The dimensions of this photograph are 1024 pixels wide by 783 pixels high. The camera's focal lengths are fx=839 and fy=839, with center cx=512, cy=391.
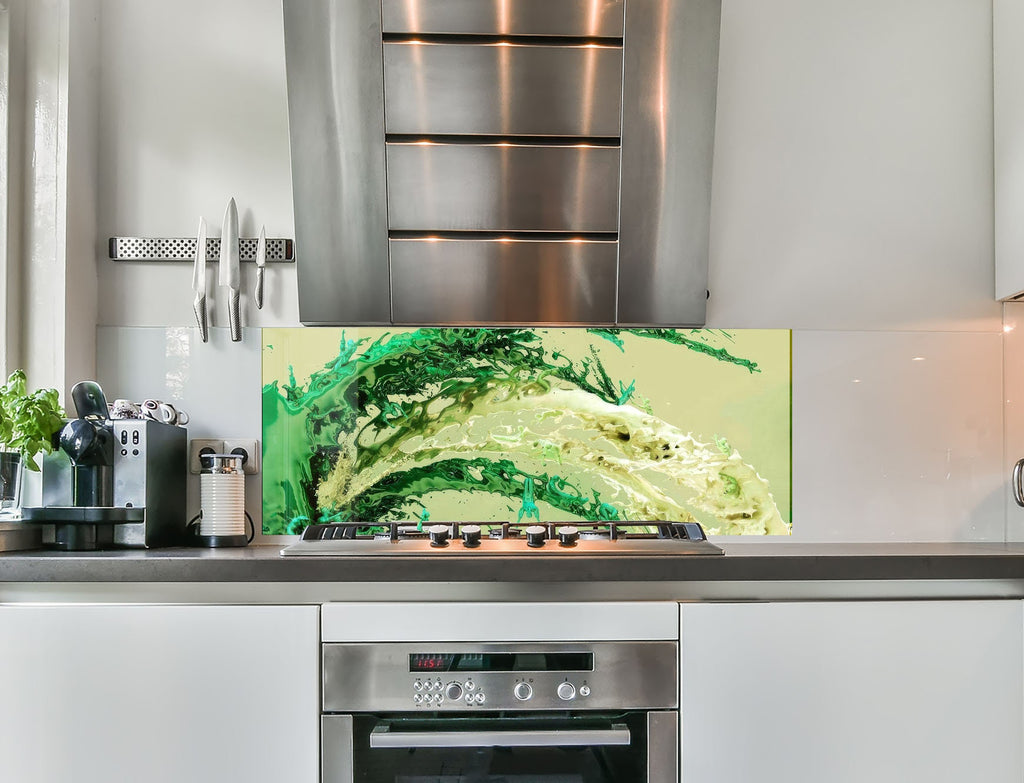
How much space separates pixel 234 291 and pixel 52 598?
0.82m

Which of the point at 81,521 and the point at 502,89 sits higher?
the point at 502,89

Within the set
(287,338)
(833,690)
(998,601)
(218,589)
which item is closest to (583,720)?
(833,690)

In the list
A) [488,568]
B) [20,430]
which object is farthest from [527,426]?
[20,430]

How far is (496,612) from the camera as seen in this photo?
1.50m

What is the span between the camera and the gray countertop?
149 cm

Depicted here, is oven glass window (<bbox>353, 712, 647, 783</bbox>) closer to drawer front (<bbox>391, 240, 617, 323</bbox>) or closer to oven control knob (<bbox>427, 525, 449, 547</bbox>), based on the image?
oven control knob (<bbox>427, 525, 449, 547</bbox>)

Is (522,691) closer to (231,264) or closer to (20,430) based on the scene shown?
(20,430)

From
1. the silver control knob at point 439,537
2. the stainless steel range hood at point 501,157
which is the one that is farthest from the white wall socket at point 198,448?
the silver control knob at point 439,537

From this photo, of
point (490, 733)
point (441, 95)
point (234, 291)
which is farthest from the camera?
point (234, 291)

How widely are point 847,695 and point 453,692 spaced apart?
Result: 0.71 m

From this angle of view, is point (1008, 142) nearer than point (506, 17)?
No

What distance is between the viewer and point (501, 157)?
74.8 inches

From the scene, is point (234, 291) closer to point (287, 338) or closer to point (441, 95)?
point (287, 338)

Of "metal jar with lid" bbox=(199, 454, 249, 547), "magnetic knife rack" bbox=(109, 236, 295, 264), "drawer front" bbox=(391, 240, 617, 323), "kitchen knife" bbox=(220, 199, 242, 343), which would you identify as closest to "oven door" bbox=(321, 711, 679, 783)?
"metal jar with lid" bbox=(199, 454, 249, 547)
